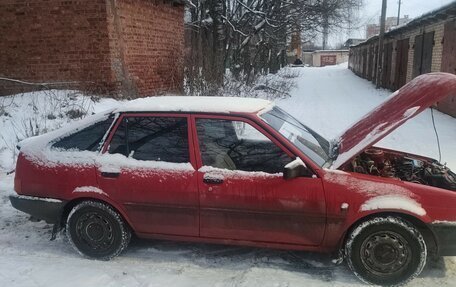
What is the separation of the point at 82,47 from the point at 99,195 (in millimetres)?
6851

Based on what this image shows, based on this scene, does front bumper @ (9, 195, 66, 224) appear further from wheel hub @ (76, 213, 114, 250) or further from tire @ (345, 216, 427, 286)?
tire @ (345, 216, 427, 286)

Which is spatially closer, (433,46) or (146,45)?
(146,45)

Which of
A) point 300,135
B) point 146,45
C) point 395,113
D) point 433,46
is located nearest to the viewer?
point 395,113

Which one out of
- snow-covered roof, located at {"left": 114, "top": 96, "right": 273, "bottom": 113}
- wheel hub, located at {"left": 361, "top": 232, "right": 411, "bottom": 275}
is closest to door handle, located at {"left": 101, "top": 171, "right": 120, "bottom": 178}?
snow-covered roof, located at {"left": 114, "top": 96, "right": 273, "bottom": 113}

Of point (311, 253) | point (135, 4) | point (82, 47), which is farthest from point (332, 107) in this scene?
point (311, 253)

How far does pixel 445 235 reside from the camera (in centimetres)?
365

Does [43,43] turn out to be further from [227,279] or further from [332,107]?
[332,107]

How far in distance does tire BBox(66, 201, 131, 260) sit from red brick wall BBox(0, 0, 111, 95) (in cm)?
646

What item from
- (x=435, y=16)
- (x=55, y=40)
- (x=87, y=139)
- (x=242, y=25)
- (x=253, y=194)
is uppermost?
(x=242, y=25)

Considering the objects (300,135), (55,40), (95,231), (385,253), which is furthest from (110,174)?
(55,40)

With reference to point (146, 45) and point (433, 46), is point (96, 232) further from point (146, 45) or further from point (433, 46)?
point (433, 46)

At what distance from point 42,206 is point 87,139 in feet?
2.59

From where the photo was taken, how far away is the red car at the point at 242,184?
369 centimetres

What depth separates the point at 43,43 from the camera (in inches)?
404
